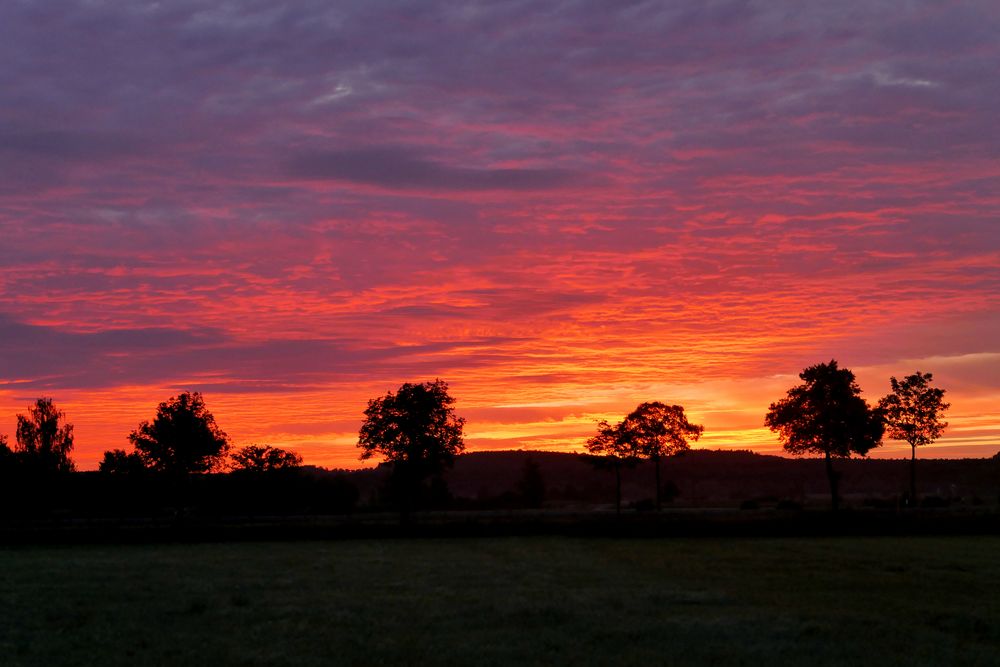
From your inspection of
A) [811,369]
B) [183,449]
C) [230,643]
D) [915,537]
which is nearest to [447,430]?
[183,449]

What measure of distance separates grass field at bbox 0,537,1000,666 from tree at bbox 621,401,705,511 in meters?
78.2

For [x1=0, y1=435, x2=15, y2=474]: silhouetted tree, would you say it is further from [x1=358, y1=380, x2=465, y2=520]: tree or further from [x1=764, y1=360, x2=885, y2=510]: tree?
[x1=764, y1=360, x2=885, y2=510]: tree

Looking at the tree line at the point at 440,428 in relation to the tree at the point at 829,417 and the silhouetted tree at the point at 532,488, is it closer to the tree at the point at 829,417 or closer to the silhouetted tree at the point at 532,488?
the tree at the point at 829,417

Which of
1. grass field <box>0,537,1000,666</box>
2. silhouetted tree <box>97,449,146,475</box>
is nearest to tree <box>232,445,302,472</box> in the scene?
silhouetted tree <box>97,449,146,475</box>

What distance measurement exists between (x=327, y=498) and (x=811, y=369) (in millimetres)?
64357

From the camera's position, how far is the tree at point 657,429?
127438 millimetres

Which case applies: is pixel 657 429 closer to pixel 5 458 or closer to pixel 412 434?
pixel 412 434

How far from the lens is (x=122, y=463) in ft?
430

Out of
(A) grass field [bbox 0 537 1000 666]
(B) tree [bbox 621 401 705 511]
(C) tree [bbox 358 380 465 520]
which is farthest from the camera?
(B) tree [bbox 621 401 705 511]

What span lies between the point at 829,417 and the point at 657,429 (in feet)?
92.3

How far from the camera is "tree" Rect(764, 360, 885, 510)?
338ft

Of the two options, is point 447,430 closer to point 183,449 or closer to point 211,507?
point 183,449

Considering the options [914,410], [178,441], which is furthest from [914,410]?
[178,441]

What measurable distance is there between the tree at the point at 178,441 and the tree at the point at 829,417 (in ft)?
206
